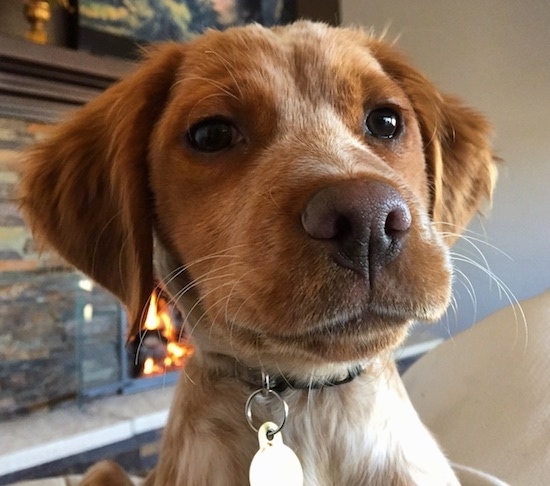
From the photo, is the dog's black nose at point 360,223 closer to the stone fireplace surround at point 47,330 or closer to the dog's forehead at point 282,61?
the dog's forehead at point 282,61

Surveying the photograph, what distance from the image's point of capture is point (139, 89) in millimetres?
1106

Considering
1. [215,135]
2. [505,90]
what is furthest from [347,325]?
[505,90]

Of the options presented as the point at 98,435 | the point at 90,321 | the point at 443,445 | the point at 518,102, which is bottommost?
the point at 98,435

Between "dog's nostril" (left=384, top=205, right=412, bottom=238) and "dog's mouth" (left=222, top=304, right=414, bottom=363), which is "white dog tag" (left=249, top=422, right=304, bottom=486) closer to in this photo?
"dog's mouth" (left=222, top=304, right=414, bottom=363)

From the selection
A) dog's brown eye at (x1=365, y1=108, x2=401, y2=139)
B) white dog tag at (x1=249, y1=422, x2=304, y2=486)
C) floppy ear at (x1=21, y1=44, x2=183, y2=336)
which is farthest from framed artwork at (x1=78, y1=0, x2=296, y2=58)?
white dog tag at (x1=249, y1=422, x2=304, y2=486)

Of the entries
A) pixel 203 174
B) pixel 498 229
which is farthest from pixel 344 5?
pixel 203 174

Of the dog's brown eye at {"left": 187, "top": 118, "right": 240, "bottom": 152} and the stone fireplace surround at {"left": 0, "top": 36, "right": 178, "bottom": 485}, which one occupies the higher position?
the dog's brown eye at {"left": 187, "top": 118, "right": 240, "bottom": 152}

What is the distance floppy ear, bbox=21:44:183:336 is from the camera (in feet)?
3.34

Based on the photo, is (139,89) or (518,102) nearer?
(139,89)

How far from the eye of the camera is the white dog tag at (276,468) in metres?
0.85

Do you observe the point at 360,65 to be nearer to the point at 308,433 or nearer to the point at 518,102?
the point at 308,433

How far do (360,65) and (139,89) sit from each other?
40 cm

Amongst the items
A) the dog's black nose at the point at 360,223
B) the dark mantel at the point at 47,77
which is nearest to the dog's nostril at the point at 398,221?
the dog's black nose at the point at 360,223

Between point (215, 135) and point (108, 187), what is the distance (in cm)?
24
